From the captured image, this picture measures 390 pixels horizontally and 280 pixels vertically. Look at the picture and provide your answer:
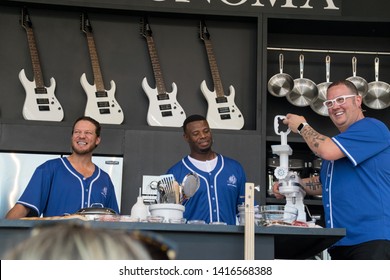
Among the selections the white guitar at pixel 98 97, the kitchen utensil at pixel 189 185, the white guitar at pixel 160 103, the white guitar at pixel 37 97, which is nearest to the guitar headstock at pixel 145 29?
the white guitar at pixel 160 103

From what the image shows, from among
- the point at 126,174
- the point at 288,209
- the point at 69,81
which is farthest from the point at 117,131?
the point at 288,209

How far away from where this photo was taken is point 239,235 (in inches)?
98.7

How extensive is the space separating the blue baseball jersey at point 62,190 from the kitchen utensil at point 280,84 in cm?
167

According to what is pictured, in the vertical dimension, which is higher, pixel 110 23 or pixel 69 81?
pixel 110 23

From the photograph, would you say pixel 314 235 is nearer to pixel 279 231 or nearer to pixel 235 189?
pixel 279 231

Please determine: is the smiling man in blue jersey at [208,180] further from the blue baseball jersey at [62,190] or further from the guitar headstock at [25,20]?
the guitar headstock at [25,20]

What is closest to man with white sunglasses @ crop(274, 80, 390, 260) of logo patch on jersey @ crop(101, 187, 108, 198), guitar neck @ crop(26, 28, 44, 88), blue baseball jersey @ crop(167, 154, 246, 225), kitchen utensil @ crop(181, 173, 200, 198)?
kitchen utensil @ crop(181, 173, 200, 198)

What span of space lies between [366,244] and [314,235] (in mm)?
264

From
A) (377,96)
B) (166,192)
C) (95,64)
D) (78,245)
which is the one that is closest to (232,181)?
(166,192)

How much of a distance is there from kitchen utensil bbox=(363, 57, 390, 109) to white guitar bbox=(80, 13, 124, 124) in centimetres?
173

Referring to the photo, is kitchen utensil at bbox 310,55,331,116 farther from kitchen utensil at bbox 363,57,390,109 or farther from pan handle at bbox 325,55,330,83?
kitchen utensil at bbox 363,57,390,109

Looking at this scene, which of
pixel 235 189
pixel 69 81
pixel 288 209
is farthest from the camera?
pixel 69 81

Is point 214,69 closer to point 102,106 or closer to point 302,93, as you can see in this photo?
point 302,93

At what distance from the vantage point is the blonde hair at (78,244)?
2.43ft
